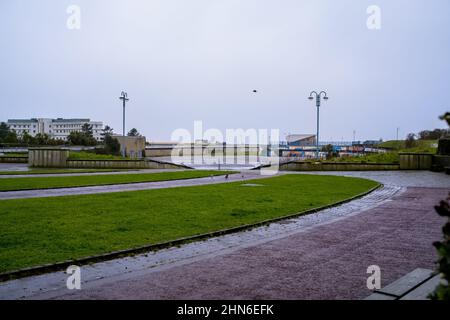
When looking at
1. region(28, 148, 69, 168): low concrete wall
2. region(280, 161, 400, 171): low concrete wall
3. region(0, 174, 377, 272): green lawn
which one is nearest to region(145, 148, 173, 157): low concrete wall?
region(28, 148, 69, 168): low concrete wall

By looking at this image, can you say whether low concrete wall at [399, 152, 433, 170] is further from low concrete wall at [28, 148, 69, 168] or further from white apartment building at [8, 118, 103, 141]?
white apartment building at [8, 118, 103, 141]

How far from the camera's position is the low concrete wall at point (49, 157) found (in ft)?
117

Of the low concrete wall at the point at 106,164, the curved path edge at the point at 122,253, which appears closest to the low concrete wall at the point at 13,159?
the low concrete wall at the point at 106,164

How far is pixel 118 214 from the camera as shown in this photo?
11414mm

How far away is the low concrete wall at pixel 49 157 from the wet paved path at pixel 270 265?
97.0 ft

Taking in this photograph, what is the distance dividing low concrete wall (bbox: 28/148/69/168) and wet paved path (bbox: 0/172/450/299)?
29569 mm

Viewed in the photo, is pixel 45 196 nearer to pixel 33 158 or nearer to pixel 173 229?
pixel 173 229

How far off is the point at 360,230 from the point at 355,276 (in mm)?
3899

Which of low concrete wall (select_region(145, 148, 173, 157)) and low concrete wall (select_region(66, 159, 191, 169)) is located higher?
low concrete wall (select_region(145, 148, 173, 157))

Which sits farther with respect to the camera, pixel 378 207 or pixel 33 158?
pixel 33 158

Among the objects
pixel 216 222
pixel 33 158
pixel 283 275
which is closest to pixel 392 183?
pixel 216 222

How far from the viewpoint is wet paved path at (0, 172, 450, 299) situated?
18.2ft

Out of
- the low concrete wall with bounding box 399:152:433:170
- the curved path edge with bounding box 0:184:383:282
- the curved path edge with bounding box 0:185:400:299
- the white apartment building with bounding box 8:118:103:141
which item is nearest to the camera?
the curved path edge with bounding box 0:185:400:299

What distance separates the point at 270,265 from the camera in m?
6.89
